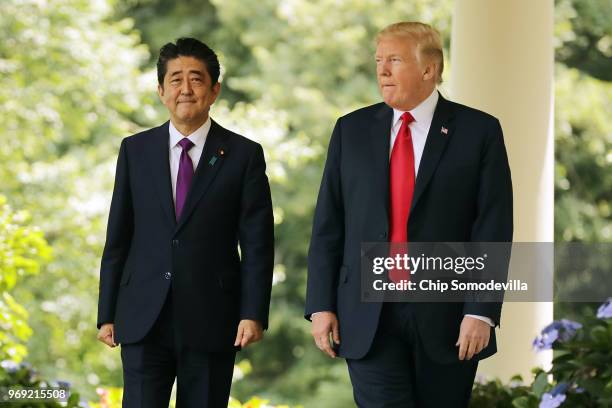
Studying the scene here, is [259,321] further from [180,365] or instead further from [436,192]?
[436,192]

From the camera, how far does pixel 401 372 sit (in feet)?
14.9

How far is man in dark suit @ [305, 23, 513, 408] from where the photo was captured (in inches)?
178

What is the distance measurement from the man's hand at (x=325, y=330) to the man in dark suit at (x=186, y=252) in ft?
0.83

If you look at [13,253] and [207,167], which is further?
[13,253]

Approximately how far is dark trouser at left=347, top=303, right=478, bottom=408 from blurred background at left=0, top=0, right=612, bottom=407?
793 cm

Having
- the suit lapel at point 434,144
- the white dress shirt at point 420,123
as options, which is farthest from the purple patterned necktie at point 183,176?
the suit lapel at point 434,144

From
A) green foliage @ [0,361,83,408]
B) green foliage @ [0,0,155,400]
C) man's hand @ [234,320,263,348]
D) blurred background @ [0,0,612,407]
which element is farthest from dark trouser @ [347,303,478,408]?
green foliage @ [0,0,155,400]

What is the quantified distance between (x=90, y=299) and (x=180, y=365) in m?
8.61

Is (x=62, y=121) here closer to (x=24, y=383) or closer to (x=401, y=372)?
(x=24, y=383)

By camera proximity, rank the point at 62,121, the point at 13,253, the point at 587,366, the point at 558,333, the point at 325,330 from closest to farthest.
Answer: the point at 325,330
the point at 587,366
the point at 558,333
the point at 13,253
the point at 62,121

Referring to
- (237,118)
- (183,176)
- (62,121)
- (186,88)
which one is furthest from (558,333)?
(62,121)

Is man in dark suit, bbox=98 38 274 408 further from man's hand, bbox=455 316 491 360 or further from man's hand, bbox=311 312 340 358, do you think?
man's hand, bbox=455 316 491 360

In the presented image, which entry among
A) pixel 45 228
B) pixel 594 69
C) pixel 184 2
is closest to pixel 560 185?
pixel 594 69

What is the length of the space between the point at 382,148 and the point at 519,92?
2.71m
